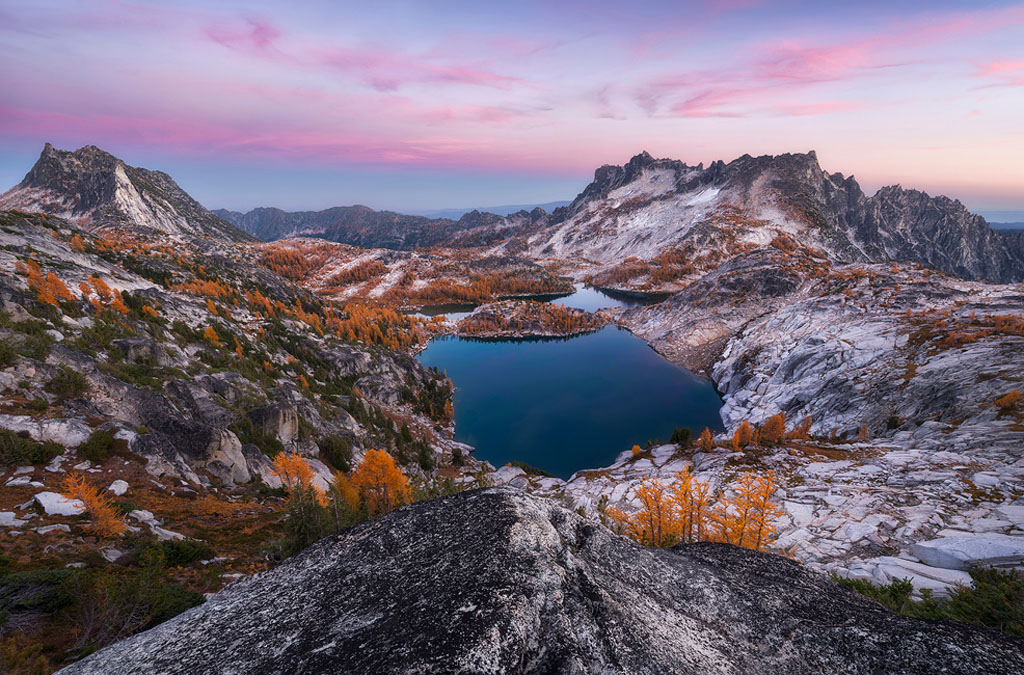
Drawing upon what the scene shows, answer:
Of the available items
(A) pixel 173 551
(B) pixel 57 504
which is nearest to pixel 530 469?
(A) pixel 173 551

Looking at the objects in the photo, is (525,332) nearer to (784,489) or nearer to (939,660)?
(784,489)

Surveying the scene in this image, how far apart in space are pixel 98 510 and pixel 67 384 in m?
17.2

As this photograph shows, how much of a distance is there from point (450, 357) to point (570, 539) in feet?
489

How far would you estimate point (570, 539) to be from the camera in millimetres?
11789

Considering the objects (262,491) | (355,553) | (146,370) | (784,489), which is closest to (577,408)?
(784,489)

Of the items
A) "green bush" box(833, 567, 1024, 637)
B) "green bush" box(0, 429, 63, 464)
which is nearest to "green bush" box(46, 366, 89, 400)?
"green bush" box(0, 429, 63, 464)

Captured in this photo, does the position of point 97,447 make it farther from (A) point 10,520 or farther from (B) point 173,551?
(B) point 173,551

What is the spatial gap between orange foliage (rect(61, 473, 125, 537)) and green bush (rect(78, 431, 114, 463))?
194 inches

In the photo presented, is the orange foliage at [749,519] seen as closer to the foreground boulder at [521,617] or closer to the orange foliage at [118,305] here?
the foreground boulder at [521,617]

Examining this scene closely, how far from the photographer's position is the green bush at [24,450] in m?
21.0

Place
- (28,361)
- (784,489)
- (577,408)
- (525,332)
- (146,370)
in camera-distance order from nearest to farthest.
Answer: (28,361)
(784,489)
(146,370)
(577,408)
(525,332)

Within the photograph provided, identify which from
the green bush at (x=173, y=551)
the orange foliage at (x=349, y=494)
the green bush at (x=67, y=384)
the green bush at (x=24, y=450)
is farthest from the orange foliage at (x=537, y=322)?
the green bush at (x=173, y=551)

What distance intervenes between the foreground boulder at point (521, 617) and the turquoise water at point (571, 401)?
222ft

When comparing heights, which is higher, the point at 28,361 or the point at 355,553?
the point at 28,361
